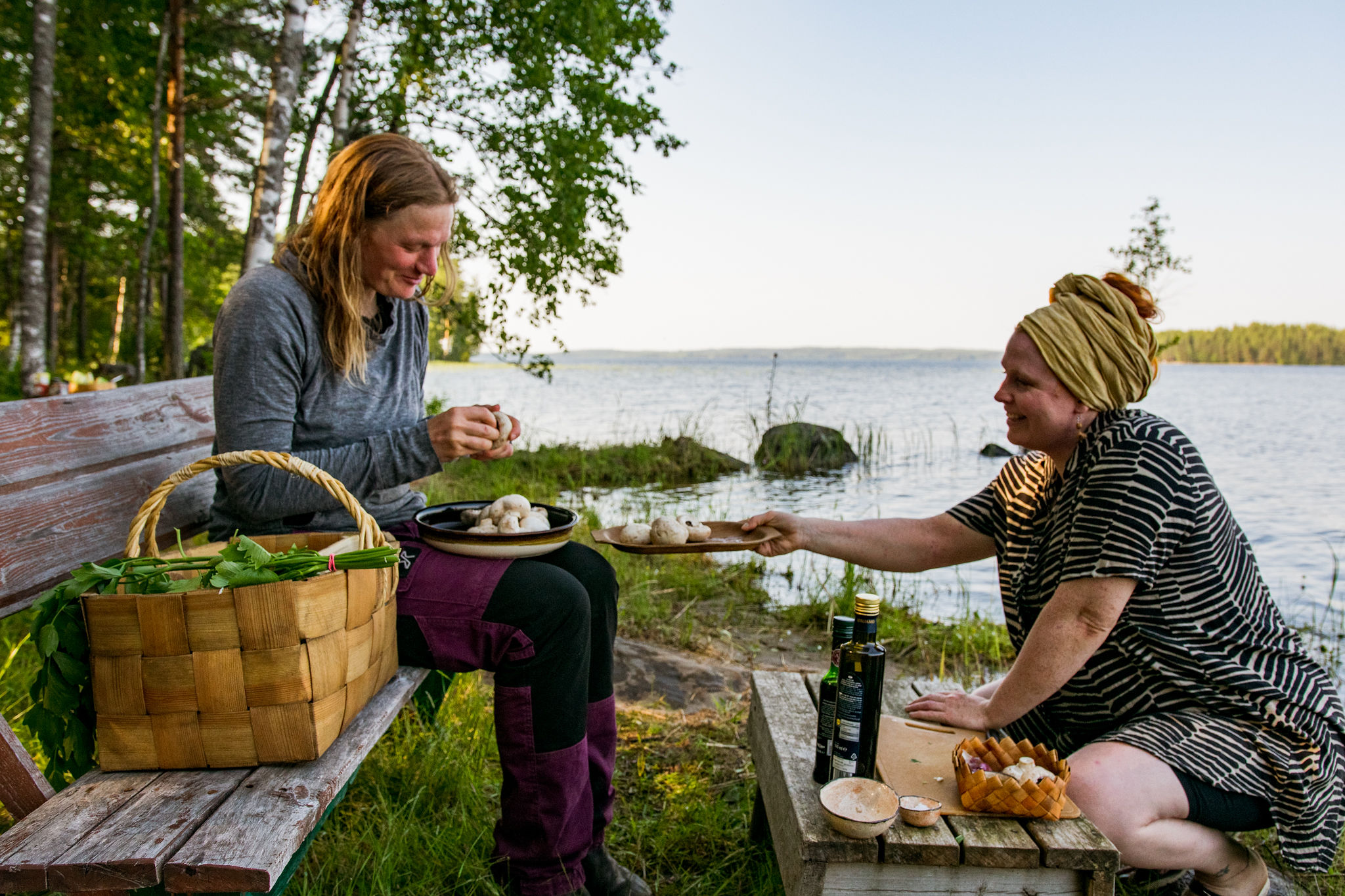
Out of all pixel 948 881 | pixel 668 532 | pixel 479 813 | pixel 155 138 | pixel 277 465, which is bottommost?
pixel 479 813

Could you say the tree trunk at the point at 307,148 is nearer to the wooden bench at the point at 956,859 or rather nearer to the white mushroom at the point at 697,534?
the white mushroom at the point at 697,534

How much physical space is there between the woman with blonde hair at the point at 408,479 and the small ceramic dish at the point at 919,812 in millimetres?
756

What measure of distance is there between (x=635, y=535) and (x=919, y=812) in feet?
4.07

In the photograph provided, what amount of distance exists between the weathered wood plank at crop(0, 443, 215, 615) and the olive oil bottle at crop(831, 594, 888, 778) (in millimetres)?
1702

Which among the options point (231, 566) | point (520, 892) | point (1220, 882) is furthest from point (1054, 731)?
point (231, 566)

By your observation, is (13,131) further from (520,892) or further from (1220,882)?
(1220,882)

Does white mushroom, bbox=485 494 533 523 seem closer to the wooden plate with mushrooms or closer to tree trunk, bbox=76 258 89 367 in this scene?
the wooden plate with mushrooms

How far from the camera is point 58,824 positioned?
132cm

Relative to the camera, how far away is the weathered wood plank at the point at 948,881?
1549 mm

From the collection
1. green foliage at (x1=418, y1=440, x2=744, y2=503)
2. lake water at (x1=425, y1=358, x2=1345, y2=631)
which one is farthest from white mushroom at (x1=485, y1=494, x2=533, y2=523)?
green foliage at (x1=418, y1=440, x2=744, y2=503)

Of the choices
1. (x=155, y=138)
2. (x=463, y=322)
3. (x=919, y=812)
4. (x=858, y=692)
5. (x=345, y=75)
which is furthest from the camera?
(x=155, y=138)

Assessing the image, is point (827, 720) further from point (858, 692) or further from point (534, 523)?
point (534, 523)

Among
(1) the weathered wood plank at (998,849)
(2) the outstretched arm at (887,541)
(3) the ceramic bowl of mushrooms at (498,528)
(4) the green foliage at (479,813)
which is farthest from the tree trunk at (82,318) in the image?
(1) the weathered wood plank at (998,849)

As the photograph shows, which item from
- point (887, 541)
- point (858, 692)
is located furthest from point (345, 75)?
point (858, 692)
